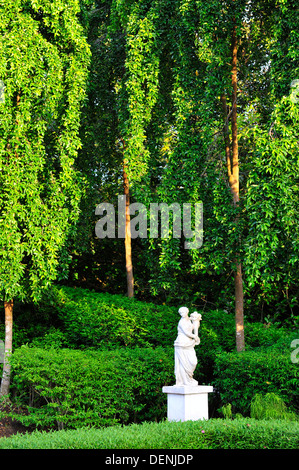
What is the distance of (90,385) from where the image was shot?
7.91 m

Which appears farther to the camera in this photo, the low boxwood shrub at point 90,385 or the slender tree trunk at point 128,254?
the slender tree trunk at point 128,254

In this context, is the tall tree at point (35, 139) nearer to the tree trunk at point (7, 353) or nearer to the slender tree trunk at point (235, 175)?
the tree trunk at point (7, 353)

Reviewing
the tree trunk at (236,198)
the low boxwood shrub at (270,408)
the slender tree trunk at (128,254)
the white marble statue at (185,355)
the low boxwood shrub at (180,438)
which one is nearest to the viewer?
the low boxwood shrub at (180,438)

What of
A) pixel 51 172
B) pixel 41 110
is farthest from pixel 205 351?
pixel 41 110

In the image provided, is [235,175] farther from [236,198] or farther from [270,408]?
[270,408]

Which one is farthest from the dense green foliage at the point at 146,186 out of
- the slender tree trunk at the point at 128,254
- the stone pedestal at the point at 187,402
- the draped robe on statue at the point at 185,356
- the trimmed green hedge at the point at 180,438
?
the draped robe on statue at the point at 185,356

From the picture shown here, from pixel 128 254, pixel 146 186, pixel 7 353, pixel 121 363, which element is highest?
pixel 146 186

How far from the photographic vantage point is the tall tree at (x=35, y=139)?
846cm

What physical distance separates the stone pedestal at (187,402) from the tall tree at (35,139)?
258cm

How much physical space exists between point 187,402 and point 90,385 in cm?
142

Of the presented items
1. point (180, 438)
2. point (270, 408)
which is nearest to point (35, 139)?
point (180, 438)

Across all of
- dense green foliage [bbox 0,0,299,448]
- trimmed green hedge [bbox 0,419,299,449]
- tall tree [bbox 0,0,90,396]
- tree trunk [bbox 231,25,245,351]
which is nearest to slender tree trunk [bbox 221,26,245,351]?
tree trunk [bbox 231,25,245,351]

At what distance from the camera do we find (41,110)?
29.3ft

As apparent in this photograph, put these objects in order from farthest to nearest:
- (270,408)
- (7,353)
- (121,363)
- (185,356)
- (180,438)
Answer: (7,353)
(121,363)
(185,356)
(270,408)
(180,438)
